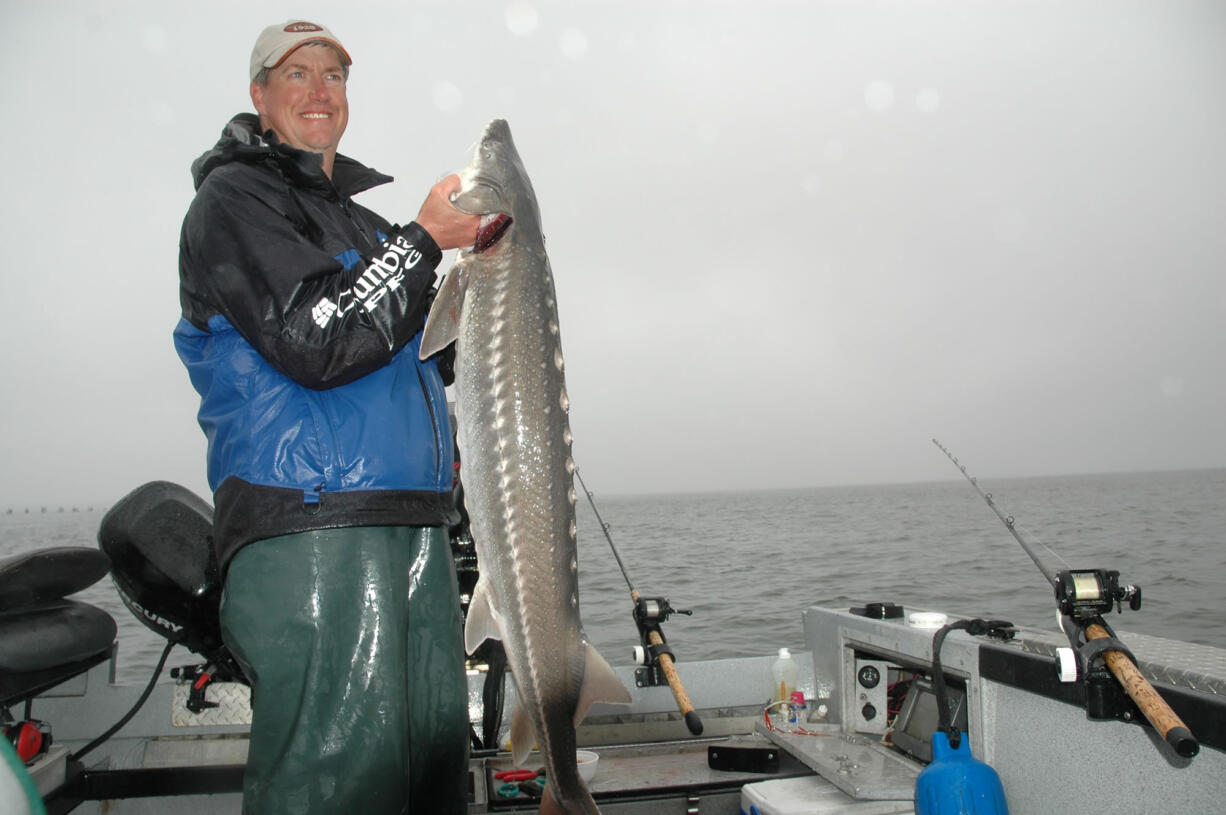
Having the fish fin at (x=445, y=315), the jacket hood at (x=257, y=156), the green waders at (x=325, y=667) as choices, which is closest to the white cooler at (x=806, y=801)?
the green waders at (x=325, y=667)

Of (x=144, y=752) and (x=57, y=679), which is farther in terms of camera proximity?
(x=144, y=752)

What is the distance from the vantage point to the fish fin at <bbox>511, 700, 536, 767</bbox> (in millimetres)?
2564

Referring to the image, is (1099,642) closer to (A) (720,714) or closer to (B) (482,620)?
(B) (482,620)

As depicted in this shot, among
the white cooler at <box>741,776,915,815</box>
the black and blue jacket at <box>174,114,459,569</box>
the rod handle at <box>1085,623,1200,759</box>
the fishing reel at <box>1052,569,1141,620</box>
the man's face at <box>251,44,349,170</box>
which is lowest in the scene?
the white cooler at <box>741,776,915,815</box>

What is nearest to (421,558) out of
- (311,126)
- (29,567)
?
(311,126)

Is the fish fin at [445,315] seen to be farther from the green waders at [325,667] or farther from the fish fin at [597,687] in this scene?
the fish fin at [597,687]

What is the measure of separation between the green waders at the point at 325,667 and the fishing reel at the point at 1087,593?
234 cm

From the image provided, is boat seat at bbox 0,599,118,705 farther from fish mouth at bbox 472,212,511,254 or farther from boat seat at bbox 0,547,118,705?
fish mouth at bbox 472,212,511,254

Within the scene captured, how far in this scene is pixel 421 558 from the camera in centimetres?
276

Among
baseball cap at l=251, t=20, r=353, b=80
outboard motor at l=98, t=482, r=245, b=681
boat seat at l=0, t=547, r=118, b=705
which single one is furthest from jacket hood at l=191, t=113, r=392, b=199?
boat seat at l=0, t=547, r=118, b=705

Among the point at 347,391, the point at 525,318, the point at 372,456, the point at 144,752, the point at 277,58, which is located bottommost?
the point at 144,752

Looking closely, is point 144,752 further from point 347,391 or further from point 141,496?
point 347,391

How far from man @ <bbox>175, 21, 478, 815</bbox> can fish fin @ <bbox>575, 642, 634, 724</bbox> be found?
0.47m

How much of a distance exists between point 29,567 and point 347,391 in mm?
2098
